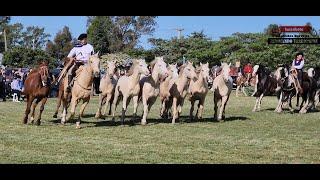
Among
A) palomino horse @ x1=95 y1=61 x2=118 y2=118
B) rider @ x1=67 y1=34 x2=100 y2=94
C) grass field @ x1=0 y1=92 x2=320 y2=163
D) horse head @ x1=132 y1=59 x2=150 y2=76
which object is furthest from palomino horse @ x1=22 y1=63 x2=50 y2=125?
horse head @ x1=132 y1=59 x2=150 y2=76

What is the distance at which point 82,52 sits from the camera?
799 cm

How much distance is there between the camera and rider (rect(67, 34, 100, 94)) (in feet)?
22.5

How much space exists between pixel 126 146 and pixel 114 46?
1285 mm

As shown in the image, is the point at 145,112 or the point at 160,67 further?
the point at 145,112

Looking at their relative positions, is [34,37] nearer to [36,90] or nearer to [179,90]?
Answer: [36,90]

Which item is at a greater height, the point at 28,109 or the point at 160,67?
the point at 160,67

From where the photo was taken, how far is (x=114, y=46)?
22.0 ft

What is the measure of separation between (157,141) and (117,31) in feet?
6.28

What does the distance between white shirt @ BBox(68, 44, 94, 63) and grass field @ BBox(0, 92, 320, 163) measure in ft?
3.50

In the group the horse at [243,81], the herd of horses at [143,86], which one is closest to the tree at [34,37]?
the herd of horses at [143,86]

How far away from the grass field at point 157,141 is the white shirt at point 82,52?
1.07 m

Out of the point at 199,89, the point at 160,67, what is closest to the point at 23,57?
the point at 160,67

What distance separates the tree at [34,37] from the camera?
5961 millimetres
